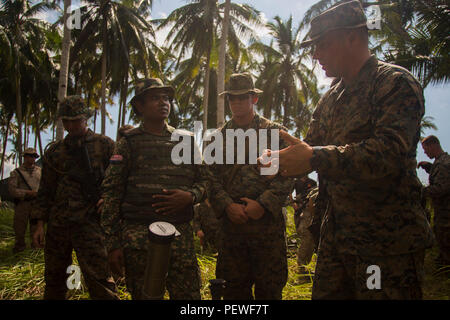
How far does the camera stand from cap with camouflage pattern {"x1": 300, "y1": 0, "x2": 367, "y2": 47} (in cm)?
176

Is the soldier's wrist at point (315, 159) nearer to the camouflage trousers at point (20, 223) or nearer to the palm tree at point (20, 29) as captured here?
the camouflage trousers at point (20, 223)

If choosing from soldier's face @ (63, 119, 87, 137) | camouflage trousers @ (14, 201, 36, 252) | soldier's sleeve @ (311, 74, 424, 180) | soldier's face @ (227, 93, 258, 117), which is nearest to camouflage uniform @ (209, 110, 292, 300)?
soldier's face @ (227, 93, 258, 117)

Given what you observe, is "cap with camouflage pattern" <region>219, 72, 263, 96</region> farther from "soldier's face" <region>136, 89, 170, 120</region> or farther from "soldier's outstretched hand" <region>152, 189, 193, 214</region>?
"soldier's outstretched hand" <region>152, 189, 193, 214</region>

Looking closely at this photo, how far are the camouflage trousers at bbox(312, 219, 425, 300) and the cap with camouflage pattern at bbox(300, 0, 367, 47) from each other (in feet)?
3.54

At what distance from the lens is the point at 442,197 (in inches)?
219

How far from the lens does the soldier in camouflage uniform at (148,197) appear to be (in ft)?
7.98

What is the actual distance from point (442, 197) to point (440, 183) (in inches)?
11.0

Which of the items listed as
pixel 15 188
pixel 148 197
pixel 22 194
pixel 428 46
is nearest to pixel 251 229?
pixel 148 197

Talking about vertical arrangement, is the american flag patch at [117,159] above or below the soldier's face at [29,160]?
below

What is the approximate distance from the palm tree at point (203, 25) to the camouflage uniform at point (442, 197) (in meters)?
12.8

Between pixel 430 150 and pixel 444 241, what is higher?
pixel 430 150

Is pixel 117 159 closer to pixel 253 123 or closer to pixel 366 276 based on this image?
pixel 253 123

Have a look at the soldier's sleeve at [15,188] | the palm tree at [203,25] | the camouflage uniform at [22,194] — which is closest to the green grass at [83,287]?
the camouflage uniform at [22,194]
